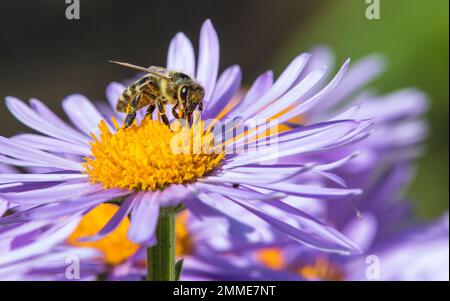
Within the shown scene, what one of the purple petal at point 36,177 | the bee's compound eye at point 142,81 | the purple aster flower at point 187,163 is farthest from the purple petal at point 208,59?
the purple petal at point 36,177

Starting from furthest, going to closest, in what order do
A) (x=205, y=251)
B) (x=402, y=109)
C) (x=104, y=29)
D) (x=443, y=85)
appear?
(x=104, y=29) < (x=443, y=85) < (x=402, y=109) < (x=205, y=251)

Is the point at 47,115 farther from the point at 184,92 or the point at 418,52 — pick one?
the point at 418,52

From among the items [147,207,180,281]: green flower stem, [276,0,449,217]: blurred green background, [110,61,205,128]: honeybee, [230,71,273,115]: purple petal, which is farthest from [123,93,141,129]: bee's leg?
[276,0,449,217]: blurred green background

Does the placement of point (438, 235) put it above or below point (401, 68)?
below

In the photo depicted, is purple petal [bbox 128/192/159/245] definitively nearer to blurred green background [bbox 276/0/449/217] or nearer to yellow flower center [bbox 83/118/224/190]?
yellow flower center [bbox 83/118/224/190]

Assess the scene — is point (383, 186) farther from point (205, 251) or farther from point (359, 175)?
point (205, 251)

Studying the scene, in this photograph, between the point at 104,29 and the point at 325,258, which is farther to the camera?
the point at 104,29

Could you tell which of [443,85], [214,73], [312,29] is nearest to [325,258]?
[214,73]
